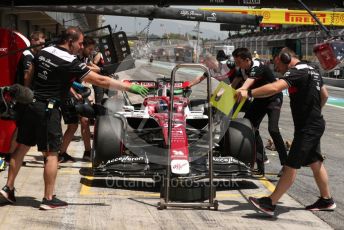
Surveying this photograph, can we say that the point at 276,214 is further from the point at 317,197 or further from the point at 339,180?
the point at 339,180

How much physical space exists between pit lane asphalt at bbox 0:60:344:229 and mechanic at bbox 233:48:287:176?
1.59 ft

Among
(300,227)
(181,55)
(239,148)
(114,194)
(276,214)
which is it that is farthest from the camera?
(181,55)

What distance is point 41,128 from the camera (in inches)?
212

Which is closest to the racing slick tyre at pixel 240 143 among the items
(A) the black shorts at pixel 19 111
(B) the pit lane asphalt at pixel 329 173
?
(B) the pit lane asphalt at pixel 329 173

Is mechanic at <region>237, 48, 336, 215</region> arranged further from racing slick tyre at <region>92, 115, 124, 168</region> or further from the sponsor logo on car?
racing slick tyre at <region>92, 115, 124, 168</region>

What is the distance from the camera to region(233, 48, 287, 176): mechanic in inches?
277

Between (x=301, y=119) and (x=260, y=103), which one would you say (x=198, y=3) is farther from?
(x=301, y=119)

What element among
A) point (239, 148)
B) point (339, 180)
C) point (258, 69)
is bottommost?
point (339, 180)

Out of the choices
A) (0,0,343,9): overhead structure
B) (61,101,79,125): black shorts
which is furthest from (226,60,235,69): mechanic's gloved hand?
(61,101,79,125): black shorts

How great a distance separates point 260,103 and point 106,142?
228 cm

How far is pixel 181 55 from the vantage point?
930 centimetres

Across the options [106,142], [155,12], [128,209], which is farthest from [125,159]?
[155,12]

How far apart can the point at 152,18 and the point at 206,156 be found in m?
1.92

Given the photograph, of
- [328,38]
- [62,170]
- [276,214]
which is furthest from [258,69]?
[62,170]
